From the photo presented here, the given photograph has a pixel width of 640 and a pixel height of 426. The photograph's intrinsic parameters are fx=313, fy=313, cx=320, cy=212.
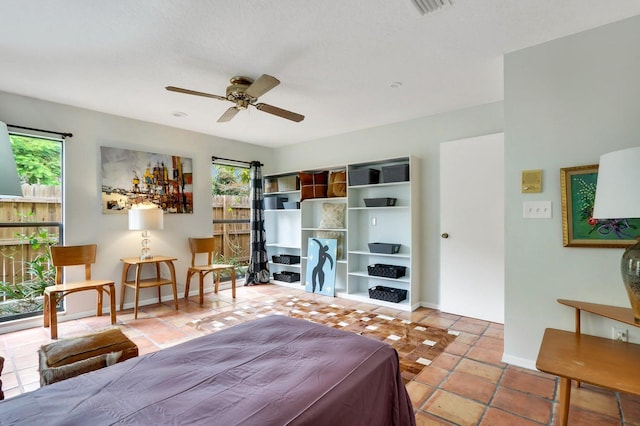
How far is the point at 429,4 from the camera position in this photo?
6.14 ft

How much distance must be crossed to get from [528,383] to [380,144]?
3167 mm

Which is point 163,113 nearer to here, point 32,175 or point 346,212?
point 32,175

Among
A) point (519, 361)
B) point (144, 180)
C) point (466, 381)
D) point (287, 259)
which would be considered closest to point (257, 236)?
point (287, 259)

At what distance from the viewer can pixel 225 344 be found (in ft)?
4.90

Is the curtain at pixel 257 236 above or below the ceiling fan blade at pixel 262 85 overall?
below

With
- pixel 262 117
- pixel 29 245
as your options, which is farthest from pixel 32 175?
pixel 262 117

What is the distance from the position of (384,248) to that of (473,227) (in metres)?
1.09

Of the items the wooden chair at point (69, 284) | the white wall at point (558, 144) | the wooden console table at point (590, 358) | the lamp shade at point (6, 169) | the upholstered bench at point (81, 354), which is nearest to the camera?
the lamp shade at point (6, 169)

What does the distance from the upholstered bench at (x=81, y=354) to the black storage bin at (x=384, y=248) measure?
2909 mm

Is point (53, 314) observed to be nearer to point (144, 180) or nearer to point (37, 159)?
point (37, 159)

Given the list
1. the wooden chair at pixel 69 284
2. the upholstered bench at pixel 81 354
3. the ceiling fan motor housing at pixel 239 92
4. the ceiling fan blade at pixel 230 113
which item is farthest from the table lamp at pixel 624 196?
the wooden chair at pixel 69 284

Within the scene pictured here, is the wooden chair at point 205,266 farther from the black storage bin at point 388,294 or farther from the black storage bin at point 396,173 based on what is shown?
the black storage bin at point 396,173

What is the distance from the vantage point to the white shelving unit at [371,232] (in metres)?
3.89

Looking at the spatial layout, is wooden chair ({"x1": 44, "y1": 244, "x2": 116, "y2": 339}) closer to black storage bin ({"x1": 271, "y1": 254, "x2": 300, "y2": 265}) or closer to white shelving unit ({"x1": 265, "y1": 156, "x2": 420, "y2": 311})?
black storage bin ({"x1": 271, "y1": 254, "x2": 300, "y2": 265})
